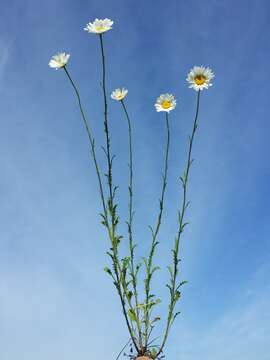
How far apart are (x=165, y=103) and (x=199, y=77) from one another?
0.33 m

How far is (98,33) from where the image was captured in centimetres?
507

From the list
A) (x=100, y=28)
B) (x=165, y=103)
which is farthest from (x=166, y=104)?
(x=100, y=28)

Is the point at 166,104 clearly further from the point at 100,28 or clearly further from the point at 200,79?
the point at 100,28

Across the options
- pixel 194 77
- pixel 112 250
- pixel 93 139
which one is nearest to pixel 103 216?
pixel 112 250

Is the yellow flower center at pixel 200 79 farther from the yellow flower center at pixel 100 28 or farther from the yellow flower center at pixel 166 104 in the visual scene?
the yellow flower center at pixel 100 28

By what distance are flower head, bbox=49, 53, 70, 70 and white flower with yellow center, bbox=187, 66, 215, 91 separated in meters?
0.95

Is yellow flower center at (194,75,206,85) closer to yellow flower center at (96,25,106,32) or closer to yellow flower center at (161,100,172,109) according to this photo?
yellow flower center at (161,100,172,109)

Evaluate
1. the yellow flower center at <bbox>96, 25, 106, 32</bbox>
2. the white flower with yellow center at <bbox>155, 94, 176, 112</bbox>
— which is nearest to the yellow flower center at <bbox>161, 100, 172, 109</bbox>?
the white flower with yellow center at <bbox>155, 94, 176, 112</bbox>

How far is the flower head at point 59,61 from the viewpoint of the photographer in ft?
16.8

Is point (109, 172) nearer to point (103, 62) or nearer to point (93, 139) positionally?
point (93, 139)

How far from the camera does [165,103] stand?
5152mm

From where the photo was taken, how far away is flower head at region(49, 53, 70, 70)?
5106 mm

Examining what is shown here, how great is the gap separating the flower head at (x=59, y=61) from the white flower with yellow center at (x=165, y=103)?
769 millimetres

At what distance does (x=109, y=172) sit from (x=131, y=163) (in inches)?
8.6
